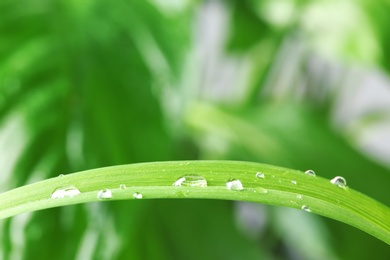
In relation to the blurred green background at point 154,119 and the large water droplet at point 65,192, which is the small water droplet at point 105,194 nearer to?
the large water droplet at point 65,192

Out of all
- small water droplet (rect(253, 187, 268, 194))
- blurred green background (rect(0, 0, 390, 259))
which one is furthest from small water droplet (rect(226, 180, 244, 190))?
blurred green background (rect(0, 0, 390, 259))

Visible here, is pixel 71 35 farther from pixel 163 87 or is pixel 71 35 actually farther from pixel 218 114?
pixel 218 114

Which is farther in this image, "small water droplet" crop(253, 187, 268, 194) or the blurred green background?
the blurred green background

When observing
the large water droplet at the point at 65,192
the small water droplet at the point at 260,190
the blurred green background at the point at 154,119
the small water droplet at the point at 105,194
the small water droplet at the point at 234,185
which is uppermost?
the blurred green background at the point at 154,119

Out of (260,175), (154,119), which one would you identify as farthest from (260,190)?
(154,119)

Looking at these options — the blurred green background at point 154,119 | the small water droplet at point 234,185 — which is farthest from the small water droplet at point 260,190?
the blurred green background at point 154,119

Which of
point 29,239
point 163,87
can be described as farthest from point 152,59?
point 29,239

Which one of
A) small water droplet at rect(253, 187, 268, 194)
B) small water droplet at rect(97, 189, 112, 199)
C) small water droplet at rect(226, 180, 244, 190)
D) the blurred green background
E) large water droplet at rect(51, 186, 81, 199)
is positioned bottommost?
small water droplet at rect(253, 187, 268, 194)

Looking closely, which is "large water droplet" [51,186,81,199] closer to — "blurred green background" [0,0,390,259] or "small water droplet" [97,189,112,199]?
"small water droplet" [97,189,112,199]
